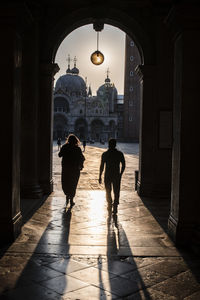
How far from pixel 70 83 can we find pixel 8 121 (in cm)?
9025

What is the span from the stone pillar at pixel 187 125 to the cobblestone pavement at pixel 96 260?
1.30 ft

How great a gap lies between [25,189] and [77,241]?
12.1 ft

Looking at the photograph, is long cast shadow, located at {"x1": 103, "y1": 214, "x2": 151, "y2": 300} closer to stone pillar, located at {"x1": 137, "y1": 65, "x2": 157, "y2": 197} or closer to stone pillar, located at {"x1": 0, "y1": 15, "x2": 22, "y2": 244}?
stone pillar, located at {"x1": 0, "y1": 15, "x2": 22, "y2": 244}

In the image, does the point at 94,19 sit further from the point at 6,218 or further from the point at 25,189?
the point at 6,218

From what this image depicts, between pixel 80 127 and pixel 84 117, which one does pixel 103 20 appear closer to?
pixel 84 117

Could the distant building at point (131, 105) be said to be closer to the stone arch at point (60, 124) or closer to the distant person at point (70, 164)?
the stone arch at point (60, 124)

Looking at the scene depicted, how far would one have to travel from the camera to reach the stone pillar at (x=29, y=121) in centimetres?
849

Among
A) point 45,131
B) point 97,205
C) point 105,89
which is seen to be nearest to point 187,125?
point 97,205

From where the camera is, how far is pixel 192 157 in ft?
16.7

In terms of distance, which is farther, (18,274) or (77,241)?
(77,241)

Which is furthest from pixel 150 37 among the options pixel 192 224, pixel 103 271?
pixel 103 271

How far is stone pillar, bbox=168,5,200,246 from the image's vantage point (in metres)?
4.99

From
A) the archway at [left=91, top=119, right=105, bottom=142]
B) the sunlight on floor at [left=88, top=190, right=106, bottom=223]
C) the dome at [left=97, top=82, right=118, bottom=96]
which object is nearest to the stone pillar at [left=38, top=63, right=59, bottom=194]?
the sunlight on floor at [left=88, top=190, right=106, bottom=223]

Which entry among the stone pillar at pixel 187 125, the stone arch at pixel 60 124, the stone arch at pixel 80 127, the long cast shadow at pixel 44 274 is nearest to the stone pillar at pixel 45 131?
the long cast shadow at pixel 44 274
